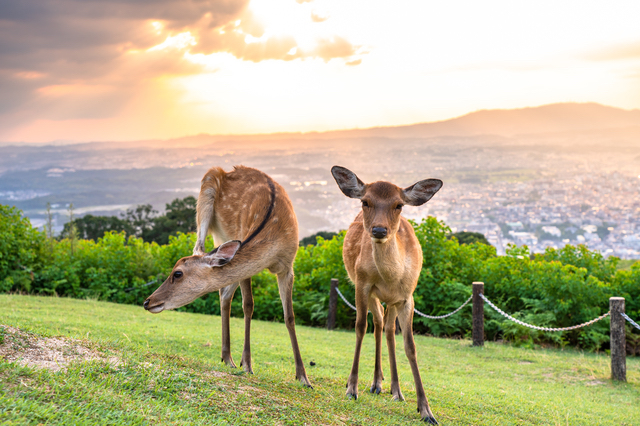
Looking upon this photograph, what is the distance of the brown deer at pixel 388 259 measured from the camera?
18.0 ft

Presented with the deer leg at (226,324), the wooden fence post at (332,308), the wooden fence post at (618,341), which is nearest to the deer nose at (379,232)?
the deer leg at (226,324)

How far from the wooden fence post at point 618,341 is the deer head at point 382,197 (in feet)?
18.6

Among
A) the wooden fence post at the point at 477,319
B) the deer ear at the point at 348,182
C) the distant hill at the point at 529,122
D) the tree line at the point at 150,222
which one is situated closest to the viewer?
the deer ear at the point at 348,182

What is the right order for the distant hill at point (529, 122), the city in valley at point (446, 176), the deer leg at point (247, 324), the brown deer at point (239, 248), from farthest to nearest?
the distant hill at point (529, 122) < the city in valley at point (446, 176) < the deer leg at point (247, 324) < the brown deer at point (239, 248)

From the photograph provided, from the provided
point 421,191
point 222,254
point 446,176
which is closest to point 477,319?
point 421,191

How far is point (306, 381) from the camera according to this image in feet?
20.3

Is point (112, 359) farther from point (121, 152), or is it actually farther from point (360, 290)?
point (121, 152)

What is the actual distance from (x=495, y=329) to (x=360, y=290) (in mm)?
8048

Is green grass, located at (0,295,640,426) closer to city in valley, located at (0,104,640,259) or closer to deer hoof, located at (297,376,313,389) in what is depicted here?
deer hoof, located at (297,376,313,389)

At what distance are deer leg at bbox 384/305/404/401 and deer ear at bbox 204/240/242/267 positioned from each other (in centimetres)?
260

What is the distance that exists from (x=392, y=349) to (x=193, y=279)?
293 cm

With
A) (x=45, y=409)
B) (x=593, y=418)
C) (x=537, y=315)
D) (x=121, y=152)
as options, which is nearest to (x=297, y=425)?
(x=45, y=409)

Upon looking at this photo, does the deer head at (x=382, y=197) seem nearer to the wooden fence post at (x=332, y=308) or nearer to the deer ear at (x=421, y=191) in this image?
the deer ear at (x=421, y=191)

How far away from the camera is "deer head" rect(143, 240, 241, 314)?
16.7 feet
